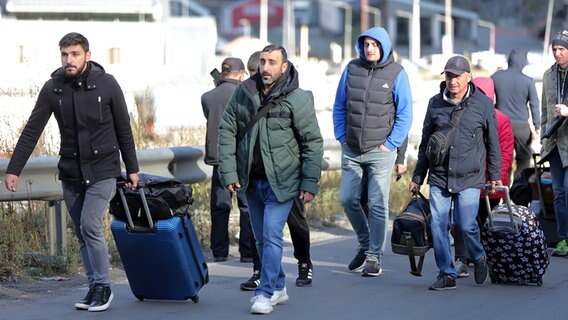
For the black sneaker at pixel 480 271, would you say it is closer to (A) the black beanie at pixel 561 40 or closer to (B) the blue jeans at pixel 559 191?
(B) the blue jeans at pixel 559 191

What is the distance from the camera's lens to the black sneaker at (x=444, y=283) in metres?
9.50

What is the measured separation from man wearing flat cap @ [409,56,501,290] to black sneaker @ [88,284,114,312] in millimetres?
2561

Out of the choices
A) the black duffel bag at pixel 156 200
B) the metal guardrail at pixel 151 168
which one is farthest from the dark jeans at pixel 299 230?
the metal guardrail at pixel 151 168

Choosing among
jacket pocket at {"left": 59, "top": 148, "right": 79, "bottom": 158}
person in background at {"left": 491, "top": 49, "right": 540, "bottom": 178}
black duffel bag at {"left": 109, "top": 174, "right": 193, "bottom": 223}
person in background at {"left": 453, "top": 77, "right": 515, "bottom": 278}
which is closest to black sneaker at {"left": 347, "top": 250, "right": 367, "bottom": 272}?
person in background at {"left": 453, "top": 77, "right": 515, "bottom": 278}

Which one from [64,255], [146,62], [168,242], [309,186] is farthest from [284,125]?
[146,62]

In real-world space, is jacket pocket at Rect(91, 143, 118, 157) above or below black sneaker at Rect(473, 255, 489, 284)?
above

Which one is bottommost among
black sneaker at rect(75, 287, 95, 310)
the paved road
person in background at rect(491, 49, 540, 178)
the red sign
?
the paved road

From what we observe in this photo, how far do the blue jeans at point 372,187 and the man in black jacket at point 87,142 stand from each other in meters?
2.29

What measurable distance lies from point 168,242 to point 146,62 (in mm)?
24388

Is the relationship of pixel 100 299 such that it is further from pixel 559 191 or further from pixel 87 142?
pixel 559 191

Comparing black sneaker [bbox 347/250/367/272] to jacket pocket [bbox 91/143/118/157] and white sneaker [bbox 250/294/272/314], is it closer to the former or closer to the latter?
white sneaker [bbox 250/294/272/314]

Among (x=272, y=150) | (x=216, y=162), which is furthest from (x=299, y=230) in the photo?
(x=216, y=162)

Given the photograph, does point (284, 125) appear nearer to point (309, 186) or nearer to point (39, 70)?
point (309, 186)

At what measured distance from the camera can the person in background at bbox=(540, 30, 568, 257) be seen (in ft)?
36.2
